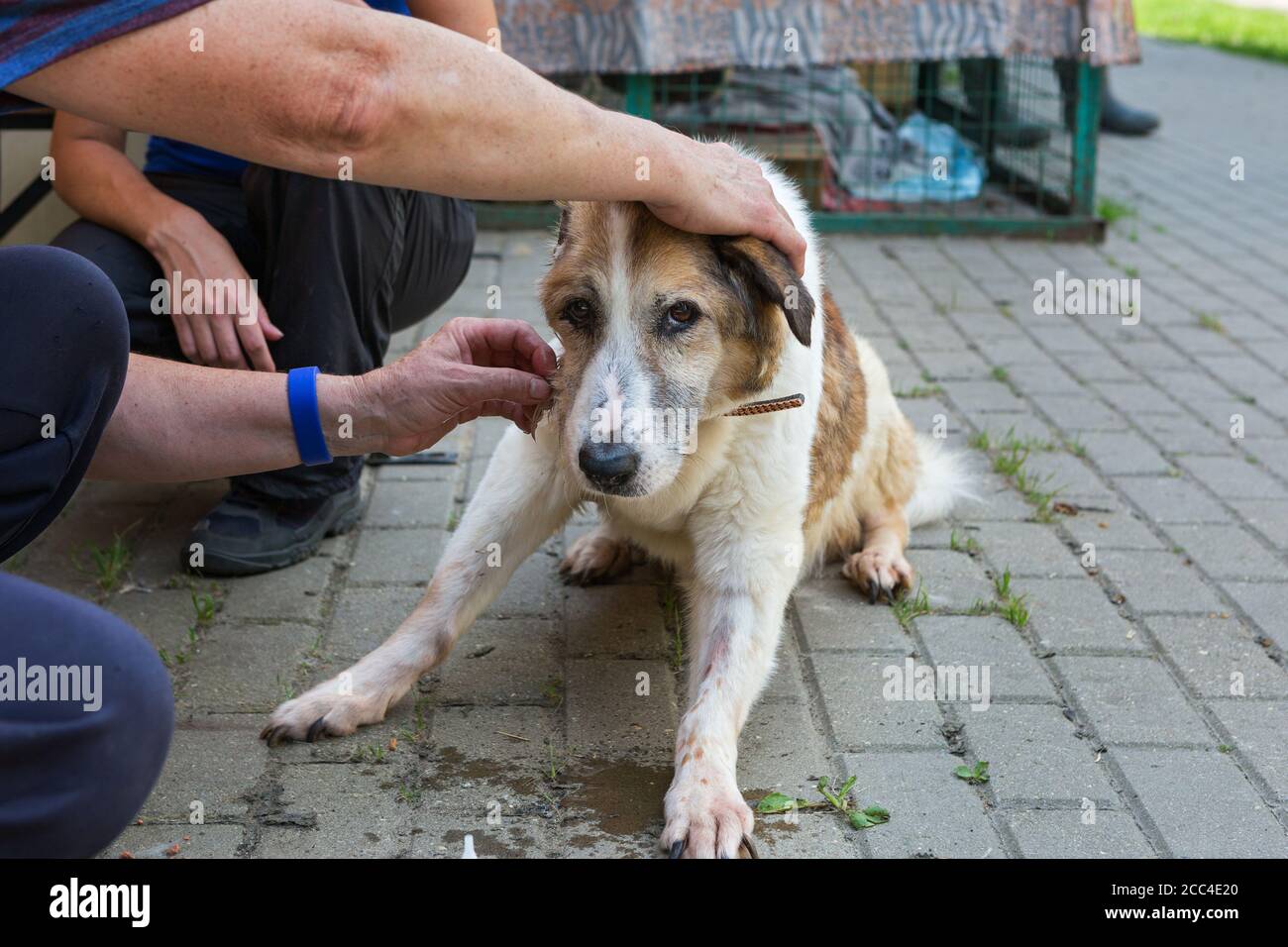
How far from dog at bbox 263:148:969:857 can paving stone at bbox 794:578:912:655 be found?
0.67ft

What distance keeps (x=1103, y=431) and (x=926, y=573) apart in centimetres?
140

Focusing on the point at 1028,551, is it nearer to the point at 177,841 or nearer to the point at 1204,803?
the point at 1204,803

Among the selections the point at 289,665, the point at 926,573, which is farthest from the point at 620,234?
the point at 926,573

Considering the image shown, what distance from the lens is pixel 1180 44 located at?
15.4 m

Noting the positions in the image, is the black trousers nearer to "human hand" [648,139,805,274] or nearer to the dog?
the dog

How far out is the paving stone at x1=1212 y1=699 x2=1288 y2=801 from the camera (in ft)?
9.03

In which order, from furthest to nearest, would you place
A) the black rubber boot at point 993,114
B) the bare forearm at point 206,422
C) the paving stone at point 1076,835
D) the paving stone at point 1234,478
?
the black rubber boot at point 993,114 < the paving stone at point 1234,478 < the bare forearm at point 206,422 < the paving stone at point 1076,835

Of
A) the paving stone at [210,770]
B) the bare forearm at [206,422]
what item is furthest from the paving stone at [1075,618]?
the paving stone at [210,770]

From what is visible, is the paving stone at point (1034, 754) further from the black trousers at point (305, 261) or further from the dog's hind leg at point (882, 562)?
the black trousers at point (305, 261)

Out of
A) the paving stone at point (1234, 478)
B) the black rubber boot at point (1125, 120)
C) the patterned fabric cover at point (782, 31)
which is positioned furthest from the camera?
the black rubber boot at point (1125, 120)

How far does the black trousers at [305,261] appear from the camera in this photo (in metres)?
3.42

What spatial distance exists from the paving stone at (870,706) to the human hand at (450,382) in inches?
39.5

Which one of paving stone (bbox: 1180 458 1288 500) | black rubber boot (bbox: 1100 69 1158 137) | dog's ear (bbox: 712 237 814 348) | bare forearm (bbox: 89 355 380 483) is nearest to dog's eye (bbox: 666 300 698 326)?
dog's ear (bbox: 712 237 814 348)

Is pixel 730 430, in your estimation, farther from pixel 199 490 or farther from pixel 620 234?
pixel 199 490
